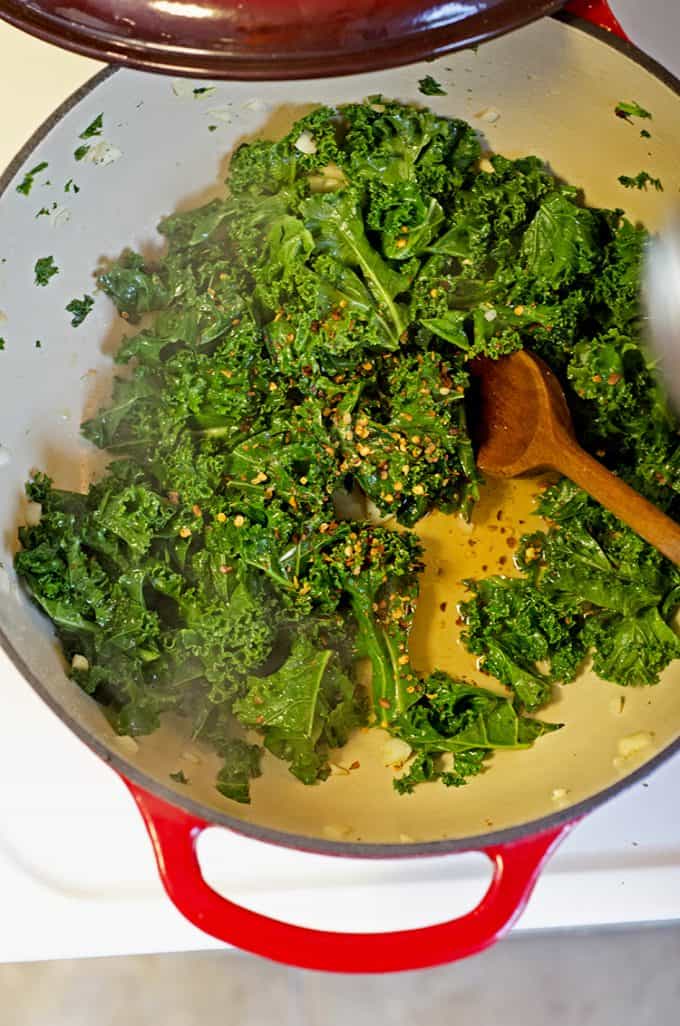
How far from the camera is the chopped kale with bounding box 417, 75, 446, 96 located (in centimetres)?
183

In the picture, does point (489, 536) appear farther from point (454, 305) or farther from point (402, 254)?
point (402, 254)

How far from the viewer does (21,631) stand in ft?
5.18

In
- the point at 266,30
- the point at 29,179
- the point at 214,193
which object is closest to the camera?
the point at 266,30

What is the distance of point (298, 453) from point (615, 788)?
87cm

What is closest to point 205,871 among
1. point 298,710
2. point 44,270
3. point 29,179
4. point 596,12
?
point 298,710

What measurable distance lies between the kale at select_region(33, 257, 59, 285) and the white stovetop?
79 cm

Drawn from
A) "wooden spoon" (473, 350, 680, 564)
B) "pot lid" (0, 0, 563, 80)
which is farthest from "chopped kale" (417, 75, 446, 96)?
"pot lid" (0, 0, 563, 80)

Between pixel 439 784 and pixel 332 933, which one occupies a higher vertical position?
pixel 332 933

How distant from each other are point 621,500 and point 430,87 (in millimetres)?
925

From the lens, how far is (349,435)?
1863 millimetres

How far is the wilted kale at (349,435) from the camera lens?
1.79 metres

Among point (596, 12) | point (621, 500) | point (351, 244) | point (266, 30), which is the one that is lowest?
point (621, 500)

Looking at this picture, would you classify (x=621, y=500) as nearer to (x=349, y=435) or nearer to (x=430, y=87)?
(x=349, y=435)

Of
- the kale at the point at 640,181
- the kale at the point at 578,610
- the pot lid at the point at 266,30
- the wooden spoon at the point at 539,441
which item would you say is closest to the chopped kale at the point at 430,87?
the kale at the point at 640,181
